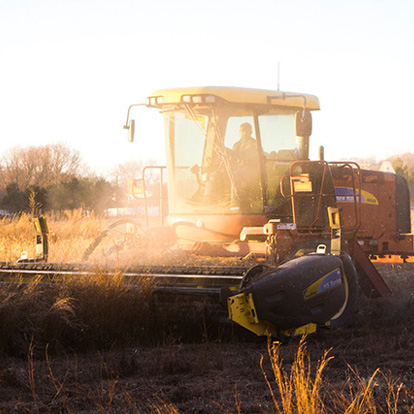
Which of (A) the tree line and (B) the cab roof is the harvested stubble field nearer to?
(B) the cab roof

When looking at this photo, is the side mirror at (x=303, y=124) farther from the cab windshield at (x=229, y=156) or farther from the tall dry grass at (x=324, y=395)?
the tall dry grass at (x=324, y=395)

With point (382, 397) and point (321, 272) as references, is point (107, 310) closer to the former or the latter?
point (321, 272)

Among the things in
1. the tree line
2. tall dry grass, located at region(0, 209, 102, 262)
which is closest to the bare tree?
the tree line

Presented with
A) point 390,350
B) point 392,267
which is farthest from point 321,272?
point 392,267

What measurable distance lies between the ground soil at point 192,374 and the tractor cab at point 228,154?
2.16 m

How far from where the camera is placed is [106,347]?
5.53 metres

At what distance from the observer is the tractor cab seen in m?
7.95

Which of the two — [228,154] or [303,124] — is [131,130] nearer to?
[228,154]

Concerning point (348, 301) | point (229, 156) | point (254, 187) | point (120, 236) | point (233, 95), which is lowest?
point (348, 301)

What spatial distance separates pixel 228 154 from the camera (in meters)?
8.00

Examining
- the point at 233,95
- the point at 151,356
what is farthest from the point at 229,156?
the point at 151,356

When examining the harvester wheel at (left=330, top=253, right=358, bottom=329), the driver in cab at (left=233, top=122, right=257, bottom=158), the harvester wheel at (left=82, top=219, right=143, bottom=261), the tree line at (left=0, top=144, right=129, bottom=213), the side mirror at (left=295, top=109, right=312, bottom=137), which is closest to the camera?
the harvester wheel at (left=330, top=253, right=358, bottom=329)

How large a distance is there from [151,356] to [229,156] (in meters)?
3.49

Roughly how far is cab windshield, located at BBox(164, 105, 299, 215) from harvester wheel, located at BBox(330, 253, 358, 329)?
1.85 meters
